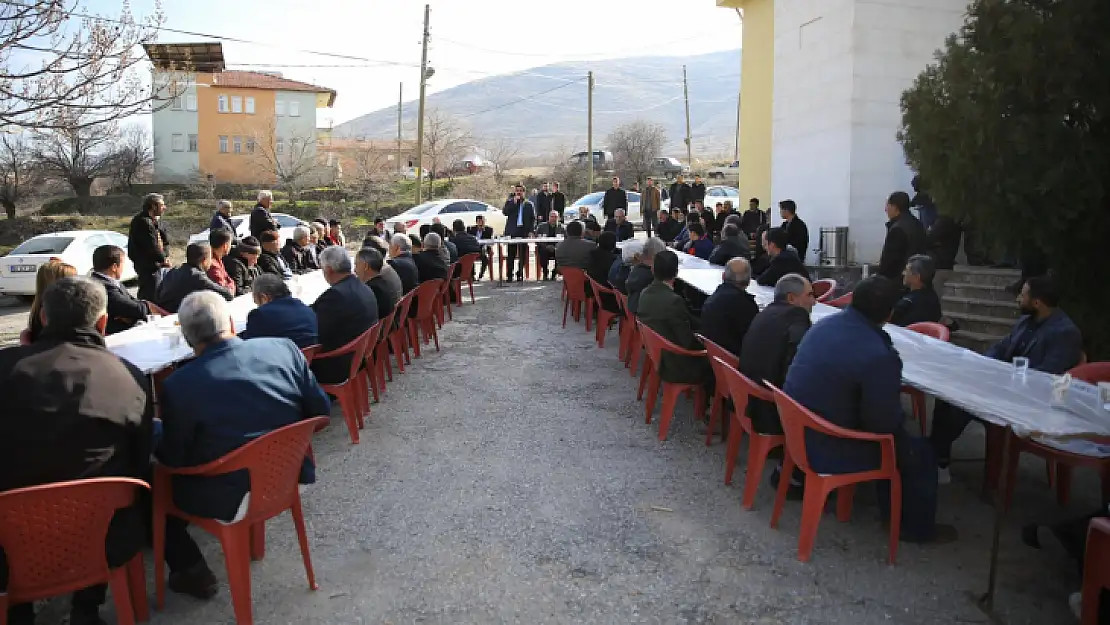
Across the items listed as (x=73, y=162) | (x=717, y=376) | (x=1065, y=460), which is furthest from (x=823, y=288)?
(x=73, y=162)

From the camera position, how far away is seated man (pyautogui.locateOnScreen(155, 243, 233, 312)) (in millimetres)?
6160

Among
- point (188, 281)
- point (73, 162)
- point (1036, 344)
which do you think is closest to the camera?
point (1036, 344)

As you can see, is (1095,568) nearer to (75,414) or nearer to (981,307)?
(75,414)

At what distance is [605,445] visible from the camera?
17.7 ft

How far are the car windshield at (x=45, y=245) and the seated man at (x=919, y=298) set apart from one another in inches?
519

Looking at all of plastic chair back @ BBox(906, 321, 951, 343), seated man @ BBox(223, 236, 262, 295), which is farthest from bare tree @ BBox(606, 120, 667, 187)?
plastic chair back @ BBox(906, 321, 951, 343)

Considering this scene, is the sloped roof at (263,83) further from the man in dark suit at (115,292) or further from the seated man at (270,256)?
the man in dark suit at (115,292)

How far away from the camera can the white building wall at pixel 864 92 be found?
11.2 meters

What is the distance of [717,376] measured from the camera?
15.9 feet

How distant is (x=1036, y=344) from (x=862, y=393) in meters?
1.63

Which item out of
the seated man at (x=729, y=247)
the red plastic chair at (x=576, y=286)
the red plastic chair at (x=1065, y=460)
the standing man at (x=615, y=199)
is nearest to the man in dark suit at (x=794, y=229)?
the seated man at (x=729, y=247)

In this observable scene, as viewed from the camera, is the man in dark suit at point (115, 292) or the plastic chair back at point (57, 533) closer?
the plastic chair back at point (57, 533)

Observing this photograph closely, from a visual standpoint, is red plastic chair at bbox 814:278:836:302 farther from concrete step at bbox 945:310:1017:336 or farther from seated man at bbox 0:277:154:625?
seated man at bbox 0:277:154:625

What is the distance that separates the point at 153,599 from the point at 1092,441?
3.75 m
